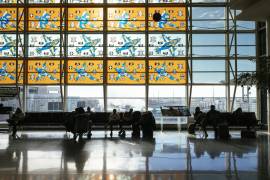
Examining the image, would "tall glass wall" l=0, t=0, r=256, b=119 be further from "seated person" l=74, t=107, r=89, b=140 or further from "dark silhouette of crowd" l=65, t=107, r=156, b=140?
"seated person" l=74, t=107, r=89, b=140

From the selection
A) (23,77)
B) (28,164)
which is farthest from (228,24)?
(28,164)

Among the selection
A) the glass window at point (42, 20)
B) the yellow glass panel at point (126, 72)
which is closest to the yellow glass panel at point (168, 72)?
the yellow glass panel at point (126, 72)

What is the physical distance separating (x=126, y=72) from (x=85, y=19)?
3.16 m

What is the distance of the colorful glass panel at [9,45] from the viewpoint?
16484mm

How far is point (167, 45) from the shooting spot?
1642cm

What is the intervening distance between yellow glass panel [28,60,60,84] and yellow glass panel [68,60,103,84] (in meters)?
0.64

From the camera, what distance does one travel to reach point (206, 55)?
16391 mm

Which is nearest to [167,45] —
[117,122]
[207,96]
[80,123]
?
[207,96]

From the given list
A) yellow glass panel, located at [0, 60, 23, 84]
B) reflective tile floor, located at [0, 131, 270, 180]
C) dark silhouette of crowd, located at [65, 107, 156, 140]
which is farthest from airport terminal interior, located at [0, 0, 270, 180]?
reflective tile floor, located at [0, 131, 270, 180]

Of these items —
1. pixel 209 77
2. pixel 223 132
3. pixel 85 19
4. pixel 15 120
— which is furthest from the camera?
pixel 85 19

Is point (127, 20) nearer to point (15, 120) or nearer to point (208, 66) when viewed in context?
point (208, 66)

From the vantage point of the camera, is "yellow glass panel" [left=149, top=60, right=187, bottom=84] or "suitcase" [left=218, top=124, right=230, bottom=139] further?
"yellow glass panel" [left=149, top=60, right=187, bottom=84]

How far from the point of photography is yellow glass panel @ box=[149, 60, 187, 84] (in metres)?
16.2

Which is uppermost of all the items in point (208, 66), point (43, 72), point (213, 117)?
point (208, 66)
